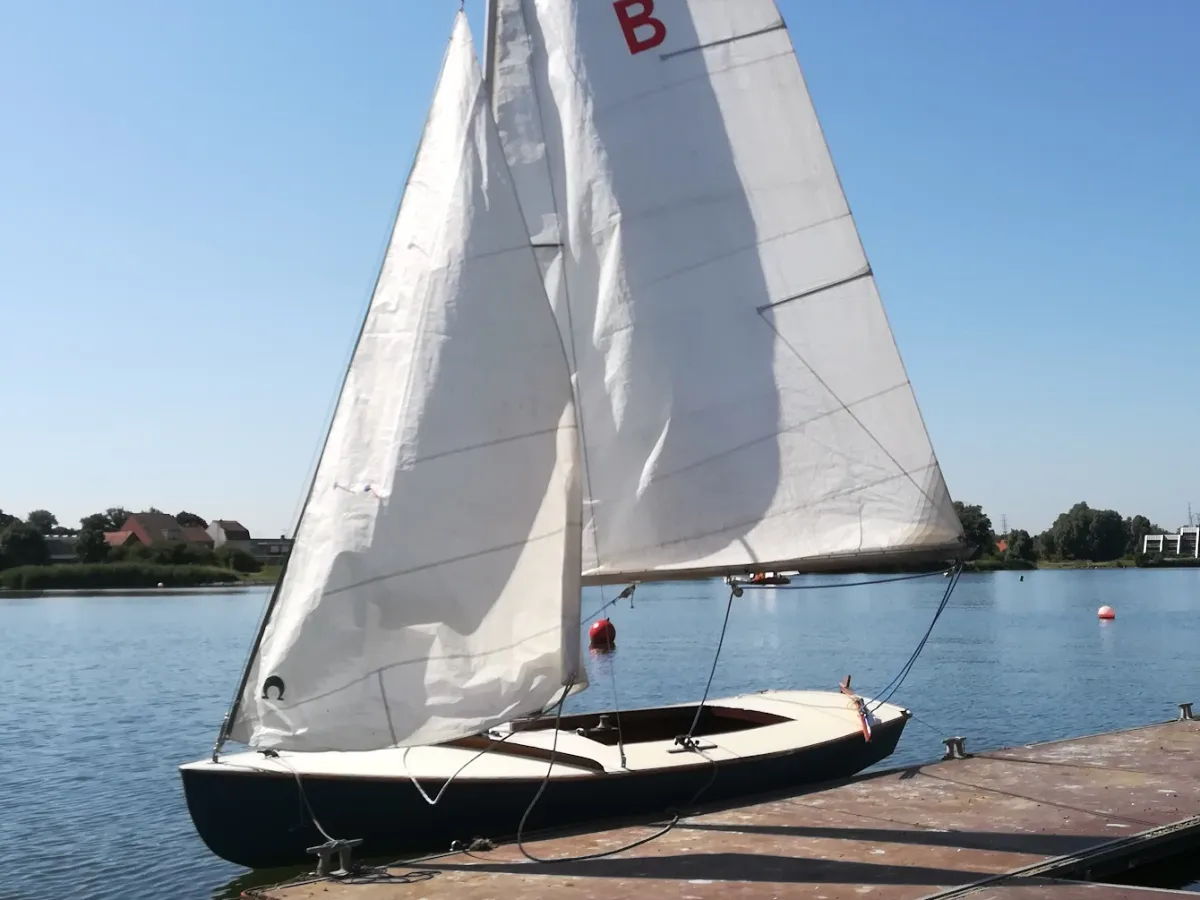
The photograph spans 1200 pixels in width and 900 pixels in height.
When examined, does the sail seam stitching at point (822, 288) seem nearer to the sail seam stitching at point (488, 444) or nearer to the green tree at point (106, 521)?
the sail seam stitching at point (488, 444)

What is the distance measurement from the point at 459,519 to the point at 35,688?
29.4 meters

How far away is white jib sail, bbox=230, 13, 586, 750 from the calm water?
5.95 metres

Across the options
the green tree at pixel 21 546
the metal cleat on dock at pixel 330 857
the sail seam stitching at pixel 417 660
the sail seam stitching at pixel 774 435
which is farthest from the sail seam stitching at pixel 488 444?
the green tree at pixel 21 546

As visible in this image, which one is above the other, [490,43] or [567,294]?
[490,43]

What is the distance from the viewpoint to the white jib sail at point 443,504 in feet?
28.8

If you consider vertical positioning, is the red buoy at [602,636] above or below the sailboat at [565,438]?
below

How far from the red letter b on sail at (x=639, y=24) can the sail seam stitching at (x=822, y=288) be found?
9.44ft

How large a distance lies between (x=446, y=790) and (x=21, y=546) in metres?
112

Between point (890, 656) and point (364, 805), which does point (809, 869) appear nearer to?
point (364, 805)

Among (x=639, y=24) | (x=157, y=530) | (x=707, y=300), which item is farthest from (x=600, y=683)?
(x=157, y=530)

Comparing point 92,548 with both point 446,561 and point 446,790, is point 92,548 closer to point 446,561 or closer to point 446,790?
point 446,790

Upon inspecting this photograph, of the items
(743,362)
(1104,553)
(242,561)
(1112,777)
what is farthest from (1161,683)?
(1104,553)

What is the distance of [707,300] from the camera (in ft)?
37.5

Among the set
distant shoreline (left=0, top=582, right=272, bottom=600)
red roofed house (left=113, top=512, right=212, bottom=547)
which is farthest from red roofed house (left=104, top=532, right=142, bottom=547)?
distant shoreline (left=0, top=582, right=272, bottom=600)
